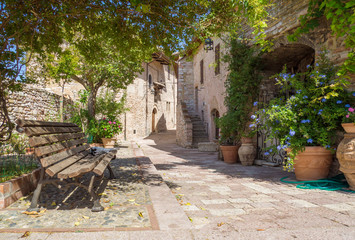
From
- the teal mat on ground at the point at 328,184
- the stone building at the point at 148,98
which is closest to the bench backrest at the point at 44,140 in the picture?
the teal mat on ground at the point at 328,184

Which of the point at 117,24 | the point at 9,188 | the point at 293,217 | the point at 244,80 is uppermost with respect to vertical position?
the point at 117,24

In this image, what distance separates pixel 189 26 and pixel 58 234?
11.0 feet

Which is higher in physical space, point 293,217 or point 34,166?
point 34,166

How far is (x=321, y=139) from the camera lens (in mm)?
4082

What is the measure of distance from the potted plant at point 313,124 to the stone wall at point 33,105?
6971 mm

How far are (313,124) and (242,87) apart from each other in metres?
2.68

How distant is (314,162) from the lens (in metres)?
4.21

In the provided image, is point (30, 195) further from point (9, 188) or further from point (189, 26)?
point (189, 26)

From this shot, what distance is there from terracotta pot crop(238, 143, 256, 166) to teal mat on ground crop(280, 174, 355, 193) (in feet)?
7.06

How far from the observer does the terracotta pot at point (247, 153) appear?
21.0 ft

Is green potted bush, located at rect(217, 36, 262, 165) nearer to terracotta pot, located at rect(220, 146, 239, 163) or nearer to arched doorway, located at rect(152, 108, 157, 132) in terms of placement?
terracotta pot, located at rect(220, 146, 239, 163)

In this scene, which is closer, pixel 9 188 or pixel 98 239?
pixel 98 239

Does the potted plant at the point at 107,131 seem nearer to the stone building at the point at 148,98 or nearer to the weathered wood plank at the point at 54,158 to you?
the stone building at the point at 148,98

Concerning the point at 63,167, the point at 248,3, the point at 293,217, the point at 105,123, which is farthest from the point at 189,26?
the point at 105,123
